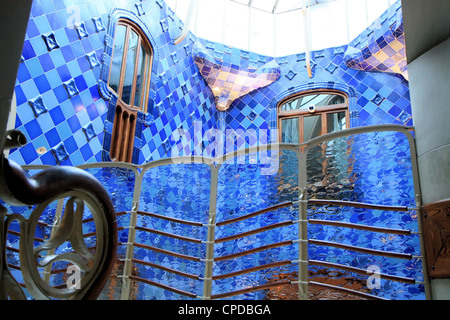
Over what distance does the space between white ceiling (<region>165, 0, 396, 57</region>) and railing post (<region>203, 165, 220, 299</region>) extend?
13.6 ft

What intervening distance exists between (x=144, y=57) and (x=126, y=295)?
361cm

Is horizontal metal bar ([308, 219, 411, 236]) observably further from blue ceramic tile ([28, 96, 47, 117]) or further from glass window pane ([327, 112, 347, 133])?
glass window pane ([327, 112, 347, 133])

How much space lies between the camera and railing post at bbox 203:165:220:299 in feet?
10.5

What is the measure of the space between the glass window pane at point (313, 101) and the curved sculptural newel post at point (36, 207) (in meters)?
6.43

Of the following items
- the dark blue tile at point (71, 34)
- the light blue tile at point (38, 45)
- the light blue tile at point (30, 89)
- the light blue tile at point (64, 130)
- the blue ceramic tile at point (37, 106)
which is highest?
the dark blue tile at point (71, 34)

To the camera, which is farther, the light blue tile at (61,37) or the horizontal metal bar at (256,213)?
the light blue tile at (61,37)

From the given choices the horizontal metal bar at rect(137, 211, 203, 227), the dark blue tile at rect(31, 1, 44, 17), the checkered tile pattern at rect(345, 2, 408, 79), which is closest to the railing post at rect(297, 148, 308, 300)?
the horizontal metal bar at rect(137, 211, 203, 227)

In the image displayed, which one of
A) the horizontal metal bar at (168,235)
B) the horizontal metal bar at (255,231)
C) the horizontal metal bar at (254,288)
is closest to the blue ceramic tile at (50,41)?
the horizontal metal bar at (168,235)

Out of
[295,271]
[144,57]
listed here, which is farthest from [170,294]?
[144,57]

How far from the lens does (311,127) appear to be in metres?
6.96

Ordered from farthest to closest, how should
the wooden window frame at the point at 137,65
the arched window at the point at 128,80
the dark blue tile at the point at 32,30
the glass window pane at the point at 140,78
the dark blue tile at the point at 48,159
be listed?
the glass window pane at the point at 140,78 < the wooden window frame at the point at 137,65 < the arched window at the point at 128,80 < the dark blue tile at the point at 48,159 < the dark blue tile at the point at 32,30

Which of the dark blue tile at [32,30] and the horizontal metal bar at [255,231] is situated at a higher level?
the dark blue tile at [32,30]

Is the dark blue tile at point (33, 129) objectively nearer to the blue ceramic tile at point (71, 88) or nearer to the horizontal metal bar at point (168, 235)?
the blue ceramic tile at point (71, 88)

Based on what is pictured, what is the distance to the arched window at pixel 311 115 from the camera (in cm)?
677
